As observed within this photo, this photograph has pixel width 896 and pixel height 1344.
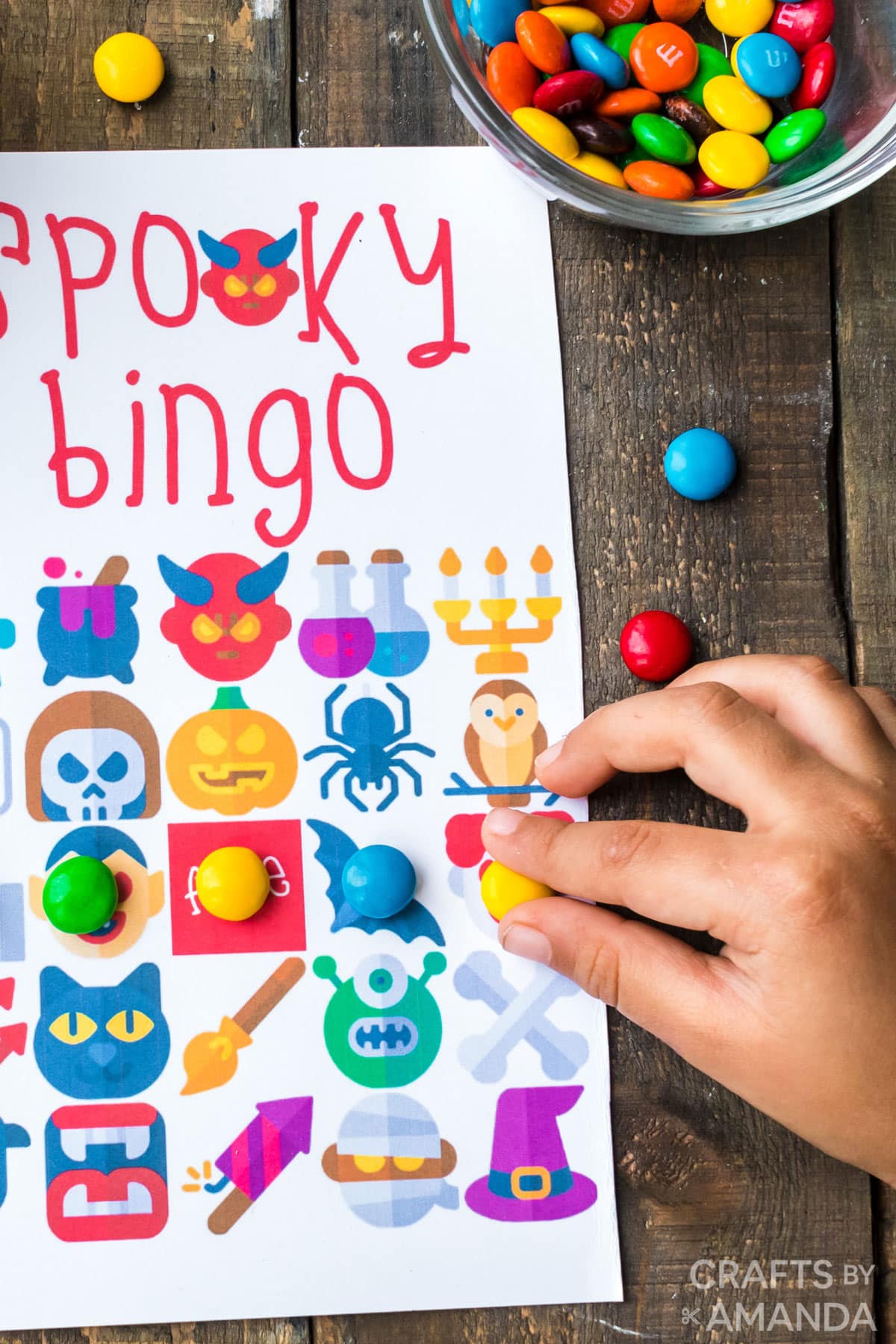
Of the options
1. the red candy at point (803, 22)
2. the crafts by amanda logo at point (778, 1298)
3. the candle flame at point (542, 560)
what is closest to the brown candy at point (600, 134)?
the red candy at point (803, 22)

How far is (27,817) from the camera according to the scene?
56cm

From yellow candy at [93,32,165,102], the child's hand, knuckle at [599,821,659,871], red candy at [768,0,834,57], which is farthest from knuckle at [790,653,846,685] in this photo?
yellow candy at [93,32,165,102]

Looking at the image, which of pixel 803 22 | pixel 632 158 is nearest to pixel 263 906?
pixel 632 158

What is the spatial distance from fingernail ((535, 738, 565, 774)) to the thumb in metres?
0.07

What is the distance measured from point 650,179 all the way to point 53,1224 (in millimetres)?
620

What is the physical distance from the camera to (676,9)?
553 mm

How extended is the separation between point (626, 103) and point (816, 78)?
10 centimetres

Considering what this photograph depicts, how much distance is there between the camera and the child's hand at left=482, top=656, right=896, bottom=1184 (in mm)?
449

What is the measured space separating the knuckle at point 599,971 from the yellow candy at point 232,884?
0.56 ft

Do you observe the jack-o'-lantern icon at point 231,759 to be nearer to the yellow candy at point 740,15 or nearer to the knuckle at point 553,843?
the knuckle at point 553,843

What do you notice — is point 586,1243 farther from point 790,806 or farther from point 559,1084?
point 790,806

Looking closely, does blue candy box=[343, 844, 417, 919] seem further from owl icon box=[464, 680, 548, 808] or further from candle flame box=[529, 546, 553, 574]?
candle flame box=[529, 546, 553, 574]

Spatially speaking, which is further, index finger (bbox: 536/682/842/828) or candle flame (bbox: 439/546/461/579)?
candle flame (bbox: 439/546/461/579)

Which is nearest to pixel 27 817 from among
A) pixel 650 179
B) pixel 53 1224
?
pixel 53 1224
